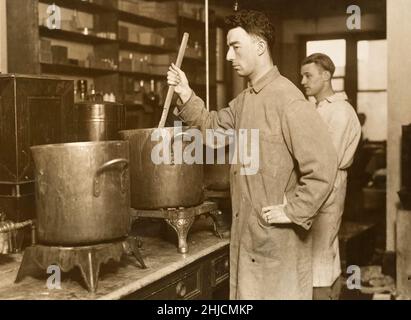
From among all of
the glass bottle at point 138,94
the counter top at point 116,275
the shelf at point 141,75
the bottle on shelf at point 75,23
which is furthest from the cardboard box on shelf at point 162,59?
the counter top at point 116,275

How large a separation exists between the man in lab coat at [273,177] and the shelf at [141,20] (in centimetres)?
473

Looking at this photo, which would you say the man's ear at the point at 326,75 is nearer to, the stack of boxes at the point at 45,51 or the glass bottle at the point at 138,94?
the stack of boxes at the point at 45,51

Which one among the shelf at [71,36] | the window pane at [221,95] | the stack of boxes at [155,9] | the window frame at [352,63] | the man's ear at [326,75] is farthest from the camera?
the window frame at [352,63]

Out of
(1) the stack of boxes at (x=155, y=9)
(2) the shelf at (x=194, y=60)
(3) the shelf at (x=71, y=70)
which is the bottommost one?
(3) the shelf at (x=71, y=70)

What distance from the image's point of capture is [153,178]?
7.39ft

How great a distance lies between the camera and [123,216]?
1971 millimetres

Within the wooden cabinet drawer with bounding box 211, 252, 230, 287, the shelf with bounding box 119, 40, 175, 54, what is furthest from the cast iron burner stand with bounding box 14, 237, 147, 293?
the shelf with bounding box 119, 40, 175, 54

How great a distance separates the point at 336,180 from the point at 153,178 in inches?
56.5

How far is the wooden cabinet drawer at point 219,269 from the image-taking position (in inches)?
96.3

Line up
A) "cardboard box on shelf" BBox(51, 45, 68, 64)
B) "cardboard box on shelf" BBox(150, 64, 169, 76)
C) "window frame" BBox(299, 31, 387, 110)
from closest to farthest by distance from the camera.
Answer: "cardboard box on shelf" BBox(51, 45, 68, 64) < "cardboard box on shelf" BBox(150, 64, 169, 76) < "window frame" BBox(299, 31, 387, 110)

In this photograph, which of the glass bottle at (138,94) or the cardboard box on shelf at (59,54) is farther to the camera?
the glass bottle at (138,94)

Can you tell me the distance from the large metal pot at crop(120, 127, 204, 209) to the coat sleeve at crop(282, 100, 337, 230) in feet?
1.64

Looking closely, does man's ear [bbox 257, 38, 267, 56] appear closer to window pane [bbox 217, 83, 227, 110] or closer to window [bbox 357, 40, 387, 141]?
window pane [bbox 217, 83, 227, 110]

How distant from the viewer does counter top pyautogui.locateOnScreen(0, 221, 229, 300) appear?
1.83 meters
